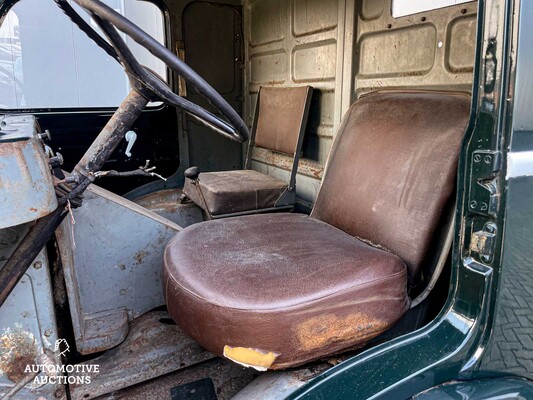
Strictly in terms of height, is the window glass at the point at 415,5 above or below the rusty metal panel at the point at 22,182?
above

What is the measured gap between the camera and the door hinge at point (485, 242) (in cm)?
83

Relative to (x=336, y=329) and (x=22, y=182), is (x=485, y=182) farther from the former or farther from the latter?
(x=22, y=182)

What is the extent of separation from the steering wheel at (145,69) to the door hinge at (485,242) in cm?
64

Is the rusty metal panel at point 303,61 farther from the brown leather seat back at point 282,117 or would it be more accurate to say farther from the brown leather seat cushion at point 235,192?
the brown leather seat cushion at point 235,192

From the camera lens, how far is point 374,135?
1.52 metres

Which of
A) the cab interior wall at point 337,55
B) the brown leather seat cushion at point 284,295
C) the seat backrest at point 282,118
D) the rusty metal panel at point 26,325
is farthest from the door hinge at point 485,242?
the seat backrest at point 282,118

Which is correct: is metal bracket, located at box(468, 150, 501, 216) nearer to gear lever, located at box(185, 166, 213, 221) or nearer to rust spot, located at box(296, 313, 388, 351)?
rust spot, located at box(296, 313, 388, 351)

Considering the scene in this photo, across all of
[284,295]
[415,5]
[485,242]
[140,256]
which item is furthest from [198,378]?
[415,5]

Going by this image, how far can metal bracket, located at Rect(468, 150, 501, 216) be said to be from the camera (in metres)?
0.80

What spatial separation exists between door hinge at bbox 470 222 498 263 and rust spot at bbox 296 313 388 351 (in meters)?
0.33

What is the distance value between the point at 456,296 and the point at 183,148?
2.38 metres

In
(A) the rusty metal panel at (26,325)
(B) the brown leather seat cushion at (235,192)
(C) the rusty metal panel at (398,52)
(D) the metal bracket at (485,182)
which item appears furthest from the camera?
(B) the brown leather seat cushion at (235,192)

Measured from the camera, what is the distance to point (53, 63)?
241 cm

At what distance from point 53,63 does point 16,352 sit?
1804mm
